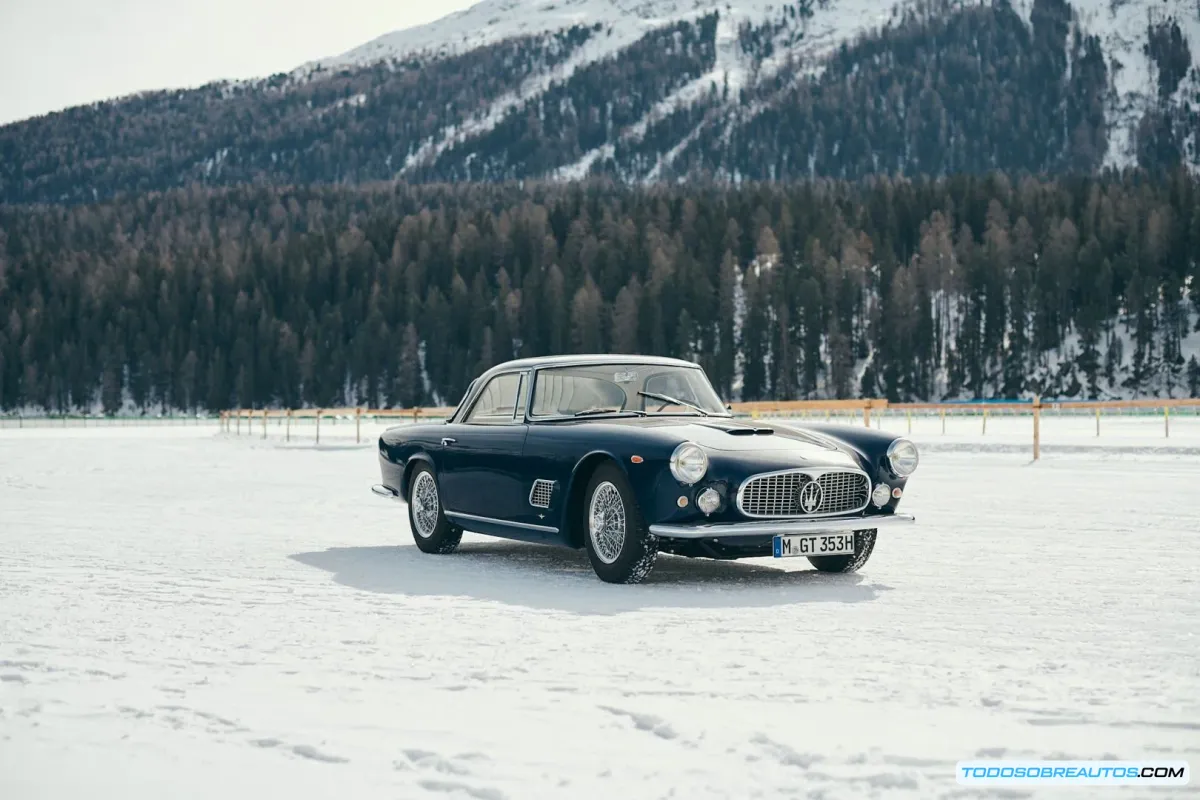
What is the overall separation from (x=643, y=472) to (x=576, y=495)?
82 centimetres

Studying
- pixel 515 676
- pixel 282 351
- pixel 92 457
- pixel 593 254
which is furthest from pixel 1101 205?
pixel 515 676

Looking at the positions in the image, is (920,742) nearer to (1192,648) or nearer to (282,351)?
(1192,648)

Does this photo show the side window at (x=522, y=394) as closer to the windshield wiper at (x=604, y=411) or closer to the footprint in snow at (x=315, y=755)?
the windshield wiper at (x=604, y=411)

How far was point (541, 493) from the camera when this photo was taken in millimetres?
10672

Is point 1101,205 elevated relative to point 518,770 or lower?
elevated

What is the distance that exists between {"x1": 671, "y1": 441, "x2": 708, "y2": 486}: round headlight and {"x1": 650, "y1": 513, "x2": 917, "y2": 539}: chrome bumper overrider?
12.5 inches

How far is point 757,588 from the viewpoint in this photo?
1005 centimetres

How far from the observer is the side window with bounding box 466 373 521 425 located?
1170 cm

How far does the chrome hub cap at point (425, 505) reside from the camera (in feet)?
40.5

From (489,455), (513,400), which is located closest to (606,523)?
(489,455)

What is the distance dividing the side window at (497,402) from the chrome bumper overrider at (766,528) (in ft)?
7.83

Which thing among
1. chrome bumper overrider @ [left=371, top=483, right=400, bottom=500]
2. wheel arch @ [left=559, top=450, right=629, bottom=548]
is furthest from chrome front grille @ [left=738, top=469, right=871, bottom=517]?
chrome bumper overrider @ [left=371, top=483, right=400, bottom=500]

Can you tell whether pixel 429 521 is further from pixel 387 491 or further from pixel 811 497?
pixel 811 497

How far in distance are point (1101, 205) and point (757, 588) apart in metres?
128
